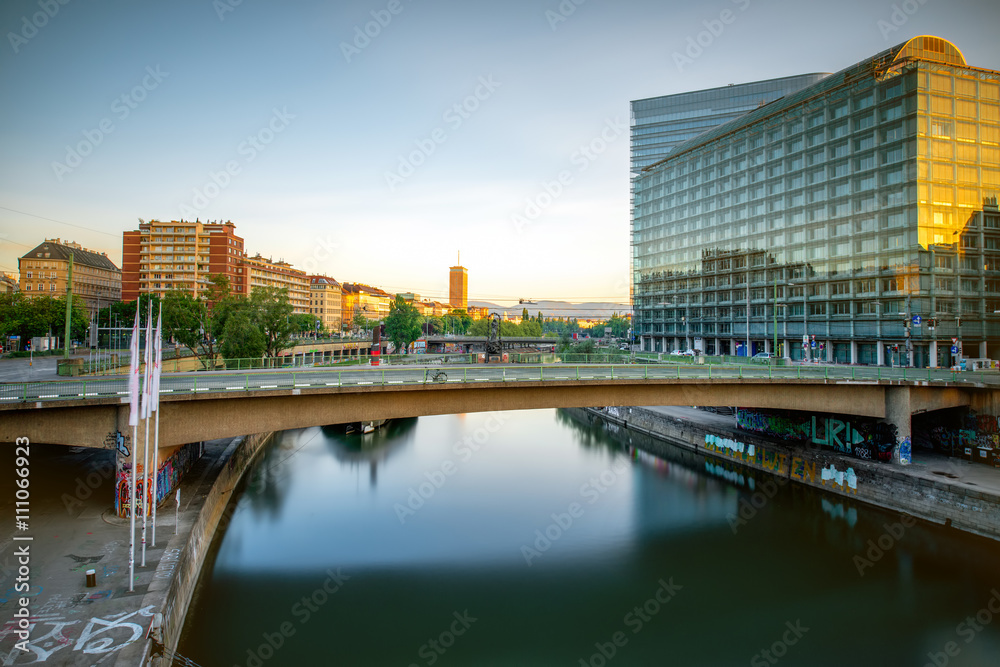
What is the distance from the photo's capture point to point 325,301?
14025 centimetres

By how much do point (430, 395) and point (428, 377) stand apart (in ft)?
5.34

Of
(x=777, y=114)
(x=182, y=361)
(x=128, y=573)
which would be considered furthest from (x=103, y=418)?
(x=777, y=114)

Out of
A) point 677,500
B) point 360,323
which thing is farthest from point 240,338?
point 360,323

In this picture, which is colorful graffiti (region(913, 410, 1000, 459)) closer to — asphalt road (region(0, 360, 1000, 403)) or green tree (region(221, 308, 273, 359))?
asphalt road (region(0, 360, 1000, 403))

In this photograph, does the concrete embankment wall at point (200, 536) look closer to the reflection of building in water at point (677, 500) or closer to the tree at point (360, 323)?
the reflection of building in water at point (677, 500)

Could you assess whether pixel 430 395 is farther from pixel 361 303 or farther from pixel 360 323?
pixel 361 303

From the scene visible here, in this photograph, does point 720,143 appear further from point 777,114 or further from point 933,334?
point 933,334

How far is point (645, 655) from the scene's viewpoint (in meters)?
15.1

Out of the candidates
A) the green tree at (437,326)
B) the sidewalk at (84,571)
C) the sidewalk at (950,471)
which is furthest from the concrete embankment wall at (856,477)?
the green tree at (437,326)

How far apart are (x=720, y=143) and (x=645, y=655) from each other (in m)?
70.7

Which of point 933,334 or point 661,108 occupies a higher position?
point 661,108

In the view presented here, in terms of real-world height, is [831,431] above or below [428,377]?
below

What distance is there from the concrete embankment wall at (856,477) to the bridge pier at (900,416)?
0.82m

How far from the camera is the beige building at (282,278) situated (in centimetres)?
10238
